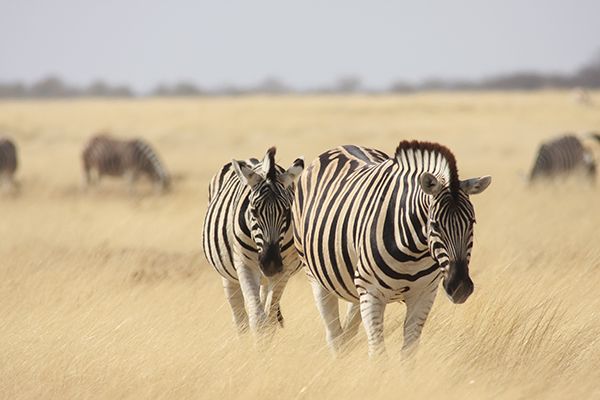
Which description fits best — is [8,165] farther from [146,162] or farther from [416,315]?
[416,315]

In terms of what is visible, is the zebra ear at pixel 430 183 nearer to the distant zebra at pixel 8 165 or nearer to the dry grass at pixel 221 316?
the dry grass at pixel 221 316

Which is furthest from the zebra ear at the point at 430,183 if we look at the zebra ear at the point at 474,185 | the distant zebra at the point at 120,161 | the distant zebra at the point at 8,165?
the distant zebra at the point at 8,165

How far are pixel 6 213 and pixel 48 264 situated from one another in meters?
5.56

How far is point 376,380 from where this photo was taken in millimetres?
4930

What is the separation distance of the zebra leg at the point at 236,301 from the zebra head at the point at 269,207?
2.58ft

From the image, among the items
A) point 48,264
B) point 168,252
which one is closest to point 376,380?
point 48,264

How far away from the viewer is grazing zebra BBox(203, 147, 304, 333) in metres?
5.59

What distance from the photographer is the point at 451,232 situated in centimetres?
442

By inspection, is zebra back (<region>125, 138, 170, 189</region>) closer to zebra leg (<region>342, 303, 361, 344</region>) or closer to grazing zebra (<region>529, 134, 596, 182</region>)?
grazing zebra (<region>529, 134, 596, 182</region>)

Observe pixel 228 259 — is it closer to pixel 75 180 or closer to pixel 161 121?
pixel 75 180

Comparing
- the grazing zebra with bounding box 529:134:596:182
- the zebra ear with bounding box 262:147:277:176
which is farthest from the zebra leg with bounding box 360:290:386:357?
the grazing zebra with bounding box 529:134:596:182

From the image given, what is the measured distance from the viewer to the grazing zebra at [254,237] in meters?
5.59

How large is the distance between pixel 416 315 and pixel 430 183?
0.85 meters

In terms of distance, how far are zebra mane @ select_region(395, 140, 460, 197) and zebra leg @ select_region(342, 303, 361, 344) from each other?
1.16m
